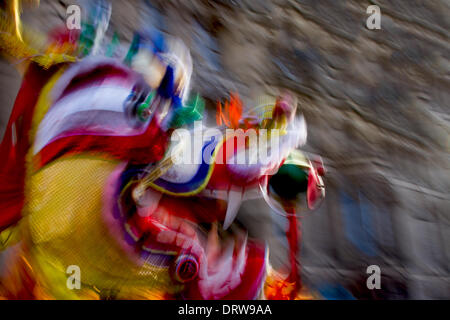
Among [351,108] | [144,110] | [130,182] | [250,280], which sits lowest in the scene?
[250,280]

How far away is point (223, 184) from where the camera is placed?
3.86ft

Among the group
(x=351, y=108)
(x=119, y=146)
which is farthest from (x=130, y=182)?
(x=351, y=108)

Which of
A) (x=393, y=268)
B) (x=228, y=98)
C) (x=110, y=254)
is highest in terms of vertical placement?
(x=228, y=98)

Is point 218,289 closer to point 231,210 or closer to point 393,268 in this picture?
point 231,210

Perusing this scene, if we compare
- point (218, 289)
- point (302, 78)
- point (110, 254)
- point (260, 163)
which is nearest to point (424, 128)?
point (302, 78)

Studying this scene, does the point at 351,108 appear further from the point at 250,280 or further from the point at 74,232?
the point at 74,232

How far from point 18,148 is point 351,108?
0.98 m

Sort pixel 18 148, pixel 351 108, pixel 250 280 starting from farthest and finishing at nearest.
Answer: pixel 351 108 < pixel 250 280 < pixel 18 148

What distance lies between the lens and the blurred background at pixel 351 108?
128 centimetres

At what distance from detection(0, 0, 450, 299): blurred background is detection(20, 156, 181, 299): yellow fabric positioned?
1.21ft

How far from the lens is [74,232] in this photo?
104cm

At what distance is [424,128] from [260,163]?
63 cm

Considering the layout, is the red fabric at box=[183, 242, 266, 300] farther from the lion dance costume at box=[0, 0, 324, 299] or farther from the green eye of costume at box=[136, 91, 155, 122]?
the green eye of costume at box=[136, 91, 155, 122]

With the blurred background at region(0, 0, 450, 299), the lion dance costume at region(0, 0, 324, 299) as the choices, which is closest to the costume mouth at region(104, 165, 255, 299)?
the lion dance costume at region(0, 0, 324, 299)
